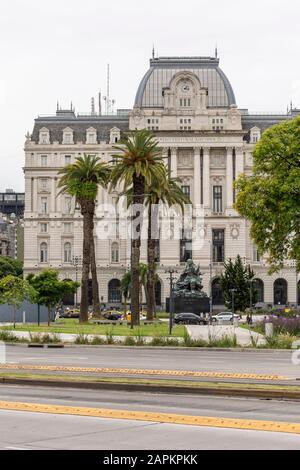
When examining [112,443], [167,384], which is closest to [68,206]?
[167,384]

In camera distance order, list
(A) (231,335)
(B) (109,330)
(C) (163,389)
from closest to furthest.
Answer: (C) (163,389)
(A) (231,335)
(B) (109,330)

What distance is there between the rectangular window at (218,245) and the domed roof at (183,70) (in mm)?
17680

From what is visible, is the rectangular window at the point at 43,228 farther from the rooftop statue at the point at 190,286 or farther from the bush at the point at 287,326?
the bush at the point at 287,326

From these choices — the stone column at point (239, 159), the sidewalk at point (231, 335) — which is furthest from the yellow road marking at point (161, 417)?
the stone column at point (239, 159)

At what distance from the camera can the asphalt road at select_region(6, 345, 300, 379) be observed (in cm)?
3162

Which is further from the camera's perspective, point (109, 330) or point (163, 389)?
point (109, 330)

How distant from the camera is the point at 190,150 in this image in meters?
137

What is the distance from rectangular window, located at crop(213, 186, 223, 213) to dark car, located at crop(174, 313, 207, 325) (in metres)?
54.5

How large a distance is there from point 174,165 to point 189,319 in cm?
5577

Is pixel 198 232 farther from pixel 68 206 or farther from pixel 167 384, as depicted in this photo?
pixel 167 384

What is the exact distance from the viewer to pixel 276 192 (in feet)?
217

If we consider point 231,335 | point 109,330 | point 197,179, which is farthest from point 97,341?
point 197,179

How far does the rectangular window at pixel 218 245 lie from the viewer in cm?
13712

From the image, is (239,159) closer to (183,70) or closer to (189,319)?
(183,70)
